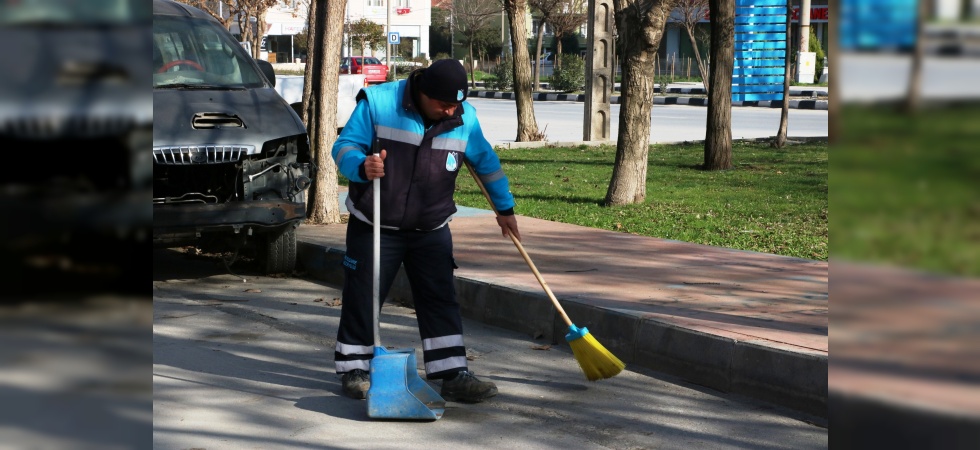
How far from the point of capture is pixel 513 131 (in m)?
22.6

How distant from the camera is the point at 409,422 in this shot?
5098 mm

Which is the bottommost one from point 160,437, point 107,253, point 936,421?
point 160,437

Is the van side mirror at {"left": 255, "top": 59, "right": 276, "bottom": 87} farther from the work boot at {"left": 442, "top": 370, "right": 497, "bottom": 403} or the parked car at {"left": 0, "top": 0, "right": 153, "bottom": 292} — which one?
the parked car at {"left": 0, "top": 0, "right": 153, "bottom": 292}

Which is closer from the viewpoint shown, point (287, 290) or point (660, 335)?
point (660, 335)

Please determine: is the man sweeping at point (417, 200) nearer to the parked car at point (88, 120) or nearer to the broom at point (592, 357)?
the broom at point (592, 357)

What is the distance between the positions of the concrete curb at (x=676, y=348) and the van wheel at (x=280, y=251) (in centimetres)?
178

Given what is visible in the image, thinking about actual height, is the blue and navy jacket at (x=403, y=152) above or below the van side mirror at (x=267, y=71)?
below

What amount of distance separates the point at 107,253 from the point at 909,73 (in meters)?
1.56

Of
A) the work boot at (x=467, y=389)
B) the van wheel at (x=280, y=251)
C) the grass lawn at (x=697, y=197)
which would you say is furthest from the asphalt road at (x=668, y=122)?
the work boot at (x=467, y=389)

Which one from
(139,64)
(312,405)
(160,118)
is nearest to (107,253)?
(139,64)

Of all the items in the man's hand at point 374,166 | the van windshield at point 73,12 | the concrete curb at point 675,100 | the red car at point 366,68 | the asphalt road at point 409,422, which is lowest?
the asphalt road at point 409,422

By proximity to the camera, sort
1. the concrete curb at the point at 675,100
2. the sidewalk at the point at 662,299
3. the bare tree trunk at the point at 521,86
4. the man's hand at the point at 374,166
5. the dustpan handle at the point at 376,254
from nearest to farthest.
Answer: the man's hand at the point at 374,166, the dustpan handle at the point at 376,254, the sidewalk at the point at 662,299, the bare tree trunk at the point at 521,86, the concrete curb at the point at 675,100

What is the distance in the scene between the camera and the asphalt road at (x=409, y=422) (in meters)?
4.83

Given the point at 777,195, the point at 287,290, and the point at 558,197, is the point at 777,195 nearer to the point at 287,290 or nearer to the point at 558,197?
the point at 558,197
